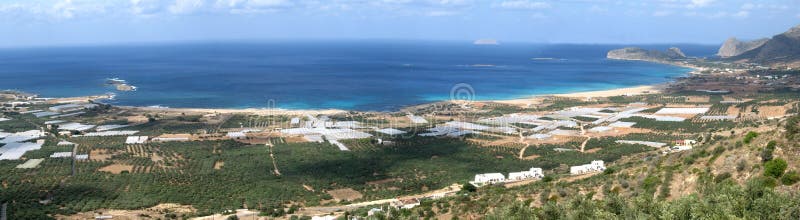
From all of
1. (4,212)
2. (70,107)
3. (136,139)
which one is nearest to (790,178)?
(4,212)

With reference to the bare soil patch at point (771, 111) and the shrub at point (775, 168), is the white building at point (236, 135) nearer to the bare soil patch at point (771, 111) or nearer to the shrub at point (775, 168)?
the shrub at point (775, 168)

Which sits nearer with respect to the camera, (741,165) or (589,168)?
(741,165)

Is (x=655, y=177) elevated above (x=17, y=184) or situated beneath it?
elevated above

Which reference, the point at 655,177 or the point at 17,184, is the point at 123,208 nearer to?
the point at 17,184

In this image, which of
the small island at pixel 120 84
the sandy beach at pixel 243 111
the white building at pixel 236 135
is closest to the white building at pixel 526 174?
the white building at pixel 236 135

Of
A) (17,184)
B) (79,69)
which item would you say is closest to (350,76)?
(79,69)

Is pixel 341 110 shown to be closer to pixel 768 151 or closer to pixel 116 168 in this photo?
pixel 116 168
